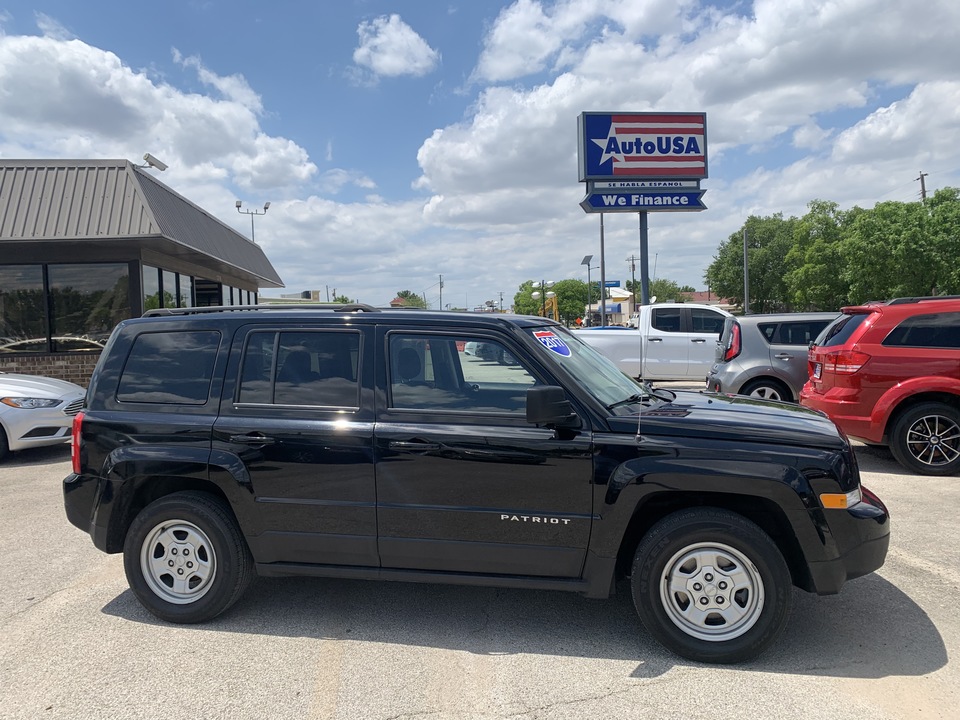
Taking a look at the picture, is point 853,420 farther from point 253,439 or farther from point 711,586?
point 253,439

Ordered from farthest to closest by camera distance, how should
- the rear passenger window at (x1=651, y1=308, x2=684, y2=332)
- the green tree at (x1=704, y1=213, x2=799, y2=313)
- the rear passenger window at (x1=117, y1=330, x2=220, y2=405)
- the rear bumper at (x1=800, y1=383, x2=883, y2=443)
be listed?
the green tree at (x1=704, y1=213, x2=799, y2=313) → the rear passenger window at (x1=651, y1=308, x2=684, y2=332) → the rear bumper at (x1=800, y1=383, x2=883, y2=443) → the rear passenger window at (x1=117, y1=330, x2=220, y2=405)

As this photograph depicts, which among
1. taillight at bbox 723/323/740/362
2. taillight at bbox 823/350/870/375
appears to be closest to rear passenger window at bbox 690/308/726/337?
taillight at bbox 723/323/740/362

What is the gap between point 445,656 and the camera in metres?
3.60

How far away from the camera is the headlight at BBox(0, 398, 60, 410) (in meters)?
8.58

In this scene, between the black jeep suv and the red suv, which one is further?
the red suv

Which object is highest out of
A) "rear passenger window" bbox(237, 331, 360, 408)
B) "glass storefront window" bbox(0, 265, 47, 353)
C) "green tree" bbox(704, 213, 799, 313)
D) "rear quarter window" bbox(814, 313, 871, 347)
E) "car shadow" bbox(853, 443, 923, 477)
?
"green tree" bbox(704, 213, 799, 313)

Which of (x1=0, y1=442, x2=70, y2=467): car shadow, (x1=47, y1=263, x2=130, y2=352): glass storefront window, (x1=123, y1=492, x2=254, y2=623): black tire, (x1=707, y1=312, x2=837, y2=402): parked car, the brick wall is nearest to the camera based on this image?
(x1=123, y1=492, x2=254, y2=623): black tire

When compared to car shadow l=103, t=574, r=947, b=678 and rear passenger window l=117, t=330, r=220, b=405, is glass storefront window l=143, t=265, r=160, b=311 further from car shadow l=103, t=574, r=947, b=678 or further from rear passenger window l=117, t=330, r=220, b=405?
car shadow l=103, t=574, r=947, b=678

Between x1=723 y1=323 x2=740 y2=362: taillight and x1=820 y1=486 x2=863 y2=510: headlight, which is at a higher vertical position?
x1=723 y1=323 x2=740 y2=362: taillight

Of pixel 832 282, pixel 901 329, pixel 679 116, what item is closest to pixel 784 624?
pixel 901 329

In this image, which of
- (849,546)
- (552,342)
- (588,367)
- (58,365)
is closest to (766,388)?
(588,367)

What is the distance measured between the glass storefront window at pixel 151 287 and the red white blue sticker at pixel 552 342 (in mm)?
12794

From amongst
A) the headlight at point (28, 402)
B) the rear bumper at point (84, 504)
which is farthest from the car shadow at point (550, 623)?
the headlight at point (28, 402)

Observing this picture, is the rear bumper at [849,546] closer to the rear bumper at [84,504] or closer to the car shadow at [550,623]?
the car shadow at [550,623]
